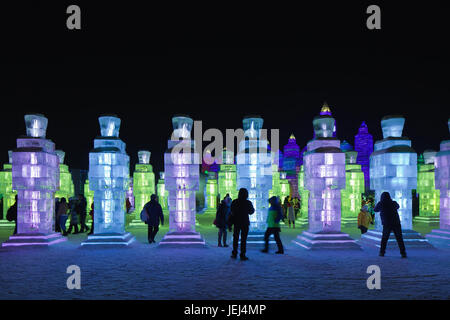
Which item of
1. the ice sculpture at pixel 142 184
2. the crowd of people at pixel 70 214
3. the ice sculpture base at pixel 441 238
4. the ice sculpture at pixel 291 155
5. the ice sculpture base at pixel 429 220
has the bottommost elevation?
the ice sculpture base at pixel 429 220

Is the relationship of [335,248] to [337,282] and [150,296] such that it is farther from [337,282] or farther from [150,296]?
[150,296]

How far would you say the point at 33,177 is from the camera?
11.9 meters

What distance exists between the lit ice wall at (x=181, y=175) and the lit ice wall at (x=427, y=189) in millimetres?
14409

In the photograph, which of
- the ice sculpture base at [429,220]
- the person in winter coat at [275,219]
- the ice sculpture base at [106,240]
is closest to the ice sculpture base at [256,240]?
the person in winter coat at [275,219]

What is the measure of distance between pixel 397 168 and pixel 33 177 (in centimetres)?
1040

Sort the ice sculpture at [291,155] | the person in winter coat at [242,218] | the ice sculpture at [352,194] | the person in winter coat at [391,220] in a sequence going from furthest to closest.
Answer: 1. the ice sculpture at [291,155]
2. the ice sculpture at [352,194]
3. the person in winter coat at [391,220]
4. the person in winter coat at [242,218]

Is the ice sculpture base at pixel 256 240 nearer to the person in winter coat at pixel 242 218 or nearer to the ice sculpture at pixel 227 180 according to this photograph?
the person in winter coat at pixel 242 218

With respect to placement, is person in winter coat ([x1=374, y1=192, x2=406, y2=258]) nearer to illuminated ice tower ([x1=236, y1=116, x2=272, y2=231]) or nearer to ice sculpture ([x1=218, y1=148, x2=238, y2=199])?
illuminated ice tower ([x1=236, y1=116, x2=272, y2=231])

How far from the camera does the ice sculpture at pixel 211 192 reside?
3068 cm

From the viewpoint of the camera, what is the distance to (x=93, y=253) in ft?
34.5

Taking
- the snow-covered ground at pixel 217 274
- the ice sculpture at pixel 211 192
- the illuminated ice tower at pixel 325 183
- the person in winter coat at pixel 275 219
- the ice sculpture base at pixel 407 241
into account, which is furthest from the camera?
the ice sculpture at pixel 211 192

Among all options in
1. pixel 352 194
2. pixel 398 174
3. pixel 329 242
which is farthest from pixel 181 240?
pixel 352 194
